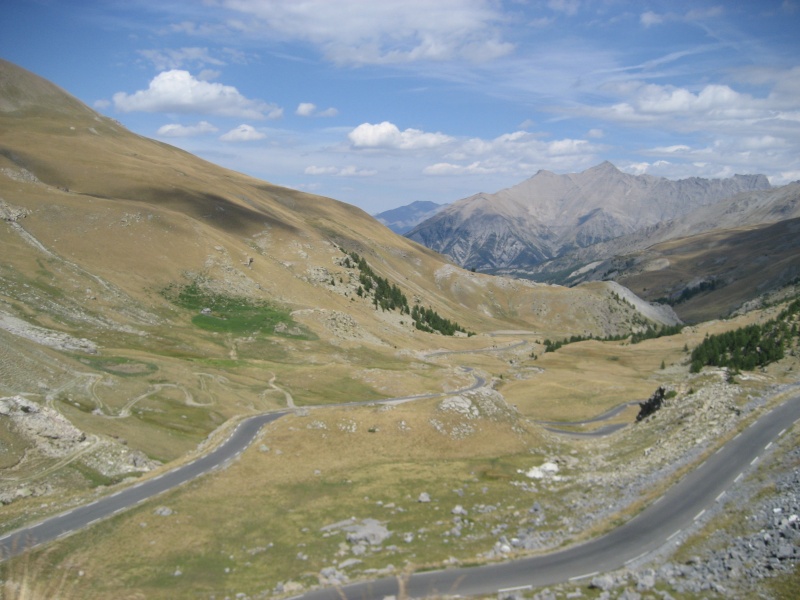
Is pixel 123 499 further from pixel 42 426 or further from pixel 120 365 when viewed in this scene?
pixel 120 365

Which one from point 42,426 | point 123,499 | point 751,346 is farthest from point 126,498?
point 751,346

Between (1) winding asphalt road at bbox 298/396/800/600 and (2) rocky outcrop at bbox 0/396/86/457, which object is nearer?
(1) winding asphalt road at bbox 298/396/800/600

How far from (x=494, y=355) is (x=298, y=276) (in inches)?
2541

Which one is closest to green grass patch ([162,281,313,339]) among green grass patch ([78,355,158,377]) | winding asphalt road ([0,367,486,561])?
green grass patch ([78,355,158,377])

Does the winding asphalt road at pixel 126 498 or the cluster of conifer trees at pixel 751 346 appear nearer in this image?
the winding asphalt road at pixel 126 498

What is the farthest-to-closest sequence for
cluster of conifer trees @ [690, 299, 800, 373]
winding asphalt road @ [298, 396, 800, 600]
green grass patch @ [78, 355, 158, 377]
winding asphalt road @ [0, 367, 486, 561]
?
cluster of conifer trees @ [690, 299, 800, 373], green grass patch @ [78, 355, 158, 377], winding asphalt road @ [0, 367, 486, 561], winding asphalt road @ [298, 396, 800, 600]

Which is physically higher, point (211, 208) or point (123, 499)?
point (211, 208)

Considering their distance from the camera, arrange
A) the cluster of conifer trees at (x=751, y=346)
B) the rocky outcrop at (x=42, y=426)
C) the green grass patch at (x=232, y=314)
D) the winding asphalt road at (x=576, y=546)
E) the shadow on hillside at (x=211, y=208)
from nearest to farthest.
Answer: the winding asphalt road at (x=576, y=546) < the rocky outcrop at (x=42, y=426) < the cluster of conifer trees at (x=751, y=346) < the green grass patch at (x=232, y=314) < the shadow on hillside at (x=211, y=208)

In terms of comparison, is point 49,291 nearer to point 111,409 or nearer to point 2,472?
point 111,409

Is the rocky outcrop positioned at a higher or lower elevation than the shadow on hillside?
lower

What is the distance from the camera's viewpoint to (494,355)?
16788 centimetres

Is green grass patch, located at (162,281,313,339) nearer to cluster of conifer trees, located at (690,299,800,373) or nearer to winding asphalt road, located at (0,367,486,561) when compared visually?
winding asphalt road, located at (0,367,486,561)

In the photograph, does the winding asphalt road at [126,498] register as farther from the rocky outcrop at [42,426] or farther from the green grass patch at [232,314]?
the green grass patch at [232,314]

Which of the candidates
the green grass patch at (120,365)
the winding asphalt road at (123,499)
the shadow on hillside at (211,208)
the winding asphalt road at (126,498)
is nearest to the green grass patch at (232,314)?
the green grass patch at (120,365)
